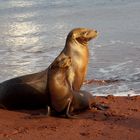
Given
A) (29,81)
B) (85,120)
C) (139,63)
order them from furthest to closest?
(139,63) < (29,81) < (85,120)

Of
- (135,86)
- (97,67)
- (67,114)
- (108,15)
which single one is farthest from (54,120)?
(108,15)

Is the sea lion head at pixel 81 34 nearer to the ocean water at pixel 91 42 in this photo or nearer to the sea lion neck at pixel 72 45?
the sea lion neck at pixel 72 45

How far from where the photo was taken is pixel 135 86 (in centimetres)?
899

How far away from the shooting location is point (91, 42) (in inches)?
591

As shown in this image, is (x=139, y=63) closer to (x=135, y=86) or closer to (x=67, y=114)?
(x=135, y=86)

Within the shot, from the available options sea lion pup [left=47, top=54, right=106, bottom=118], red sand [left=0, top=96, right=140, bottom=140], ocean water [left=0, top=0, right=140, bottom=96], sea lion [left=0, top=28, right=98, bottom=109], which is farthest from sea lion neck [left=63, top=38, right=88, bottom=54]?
red sand [left=0, top=96, right=140, bottom=140]

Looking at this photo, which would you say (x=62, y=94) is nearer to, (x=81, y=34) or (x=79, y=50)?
(x=79, y=50)

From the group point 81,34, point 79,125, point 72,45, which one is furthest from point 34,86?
point 79,125

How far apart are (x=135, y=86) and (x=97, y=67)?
82.5 inches

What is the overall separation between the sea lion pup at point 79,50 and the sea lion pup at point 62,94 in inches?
26.8

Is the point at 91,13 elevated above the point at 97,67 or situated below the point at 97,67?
below

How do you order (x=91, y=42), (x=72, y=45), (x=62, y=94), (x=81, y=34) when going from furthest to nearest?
1. (x=91, y=42)
2. (x=81, y=34)
3. (x=72, y=45)
4. (x=62, y=94)

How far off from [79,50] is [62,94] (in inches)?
52.5

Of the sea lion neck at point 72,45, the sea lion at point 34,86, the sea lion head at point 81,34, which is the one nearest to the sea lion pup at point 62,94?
the sea lion at point 34,86
